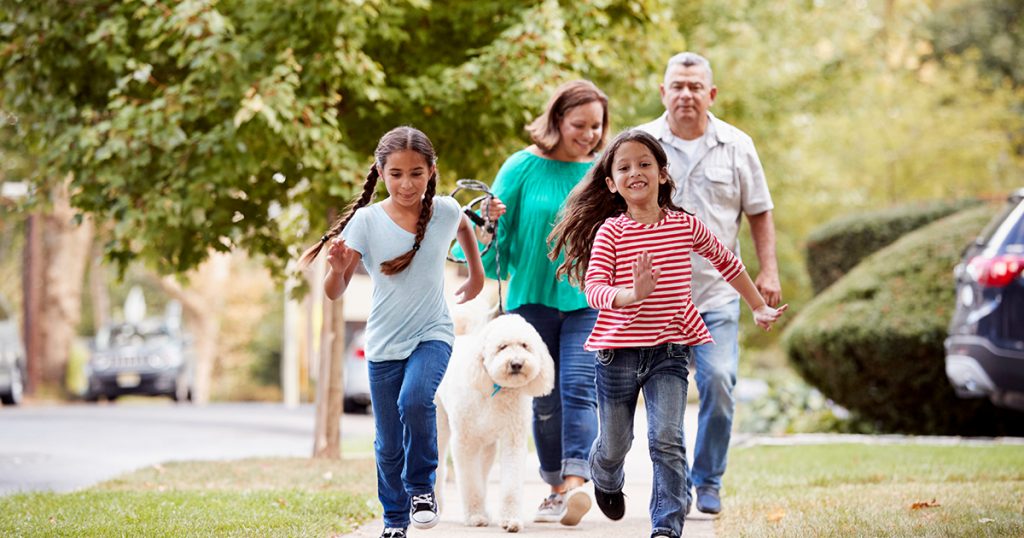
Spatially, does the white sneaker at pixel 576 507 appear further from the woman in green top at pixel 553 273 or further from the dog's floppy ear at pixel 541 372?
the dog's floppy ear at pixel 541 372

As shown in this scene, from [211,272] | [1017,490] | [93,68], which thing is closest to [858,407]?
[1017,490]

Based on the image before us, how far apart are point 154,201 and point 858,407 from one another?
285 inches

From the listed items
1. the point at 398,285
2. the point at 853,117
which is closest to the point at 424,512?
the point at 398,285

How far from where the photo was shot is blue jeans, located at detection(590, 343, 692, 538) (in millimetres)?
5285

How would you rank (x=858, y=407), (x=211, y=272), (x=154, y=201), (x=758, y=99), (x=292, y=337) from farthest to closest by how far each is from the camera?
(x=211, y=272) < (x=292, y=337) < (x=758, y=99) < (x=858, y=407) < (x=154, y=201)

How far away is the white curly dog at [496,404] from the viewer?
238 inches

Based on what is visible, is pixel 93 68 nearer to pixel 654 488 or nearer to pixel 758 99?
pixel 654 488

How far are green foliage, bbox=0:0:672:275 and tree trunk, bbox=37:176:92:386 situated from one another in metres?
18.5

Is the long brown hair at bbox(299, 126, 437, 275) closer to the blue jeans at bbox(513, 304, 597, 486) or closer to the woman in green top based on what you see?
the woman in green top

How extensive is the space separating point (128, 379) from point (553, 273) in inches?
773

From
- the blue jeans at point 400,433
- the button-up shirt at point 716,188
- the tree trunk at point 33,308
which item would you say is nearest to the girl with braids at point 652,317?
the blue jeans at point 400,433

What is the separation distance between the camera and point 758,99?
19141mm

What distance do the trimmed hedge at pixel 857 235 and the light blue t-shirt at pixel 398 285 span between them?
36.3 feet

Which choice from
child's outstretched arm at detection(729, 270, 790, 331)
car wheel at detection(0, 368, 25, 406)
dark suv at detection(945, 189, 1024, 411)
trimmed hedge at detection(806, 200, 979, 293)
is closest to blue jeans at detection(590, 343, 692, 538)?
child's outstretched arm at detection(729, 270, 790, 331)
